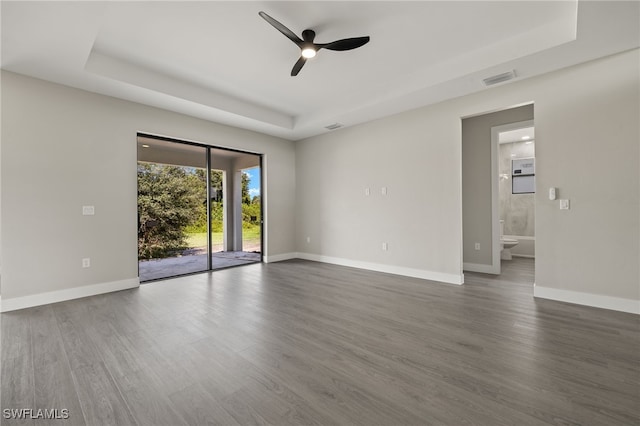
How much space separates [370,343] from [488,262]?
367cm

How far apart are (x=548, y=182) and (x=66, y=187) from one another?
6.22m

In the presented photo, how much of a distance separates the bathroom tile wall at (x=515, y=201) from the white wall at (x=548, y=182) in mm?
4108

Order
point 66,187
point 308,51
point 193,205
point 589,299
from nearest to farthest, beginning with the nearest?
1. point 308,51
2. point 589,299
3. point 66,187
4. point 193,205

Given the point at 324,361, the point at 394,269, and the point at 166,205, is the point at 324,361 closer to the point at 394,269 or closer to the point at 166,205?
the point at 394,269

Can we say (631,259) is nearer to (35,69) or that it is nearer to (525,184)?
(525,184)

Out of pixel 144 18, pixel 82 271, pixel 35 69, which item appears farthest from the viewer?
pixel 82 271

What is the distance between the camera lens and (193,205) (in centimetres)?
530

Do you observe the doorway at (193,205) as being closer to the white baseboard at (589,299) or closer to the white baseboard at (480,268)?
the white baseboard at (480,268)

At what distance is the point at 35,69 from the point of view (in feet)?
10.6

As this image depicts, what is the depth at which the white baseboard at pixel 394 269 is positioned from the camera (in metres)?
4.25

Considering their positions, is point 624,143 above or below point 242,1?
below

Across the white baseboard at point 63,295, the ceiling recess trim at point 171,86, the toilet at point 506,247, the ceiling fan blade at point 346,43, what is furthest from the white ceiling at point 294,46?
the toilet at point 506,247

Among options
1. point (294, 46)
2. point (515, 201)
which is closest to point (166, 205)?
point (294, 46)

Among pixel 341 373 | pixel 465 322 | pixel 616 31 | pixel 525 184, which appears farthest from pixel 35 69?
pixel 525 184
